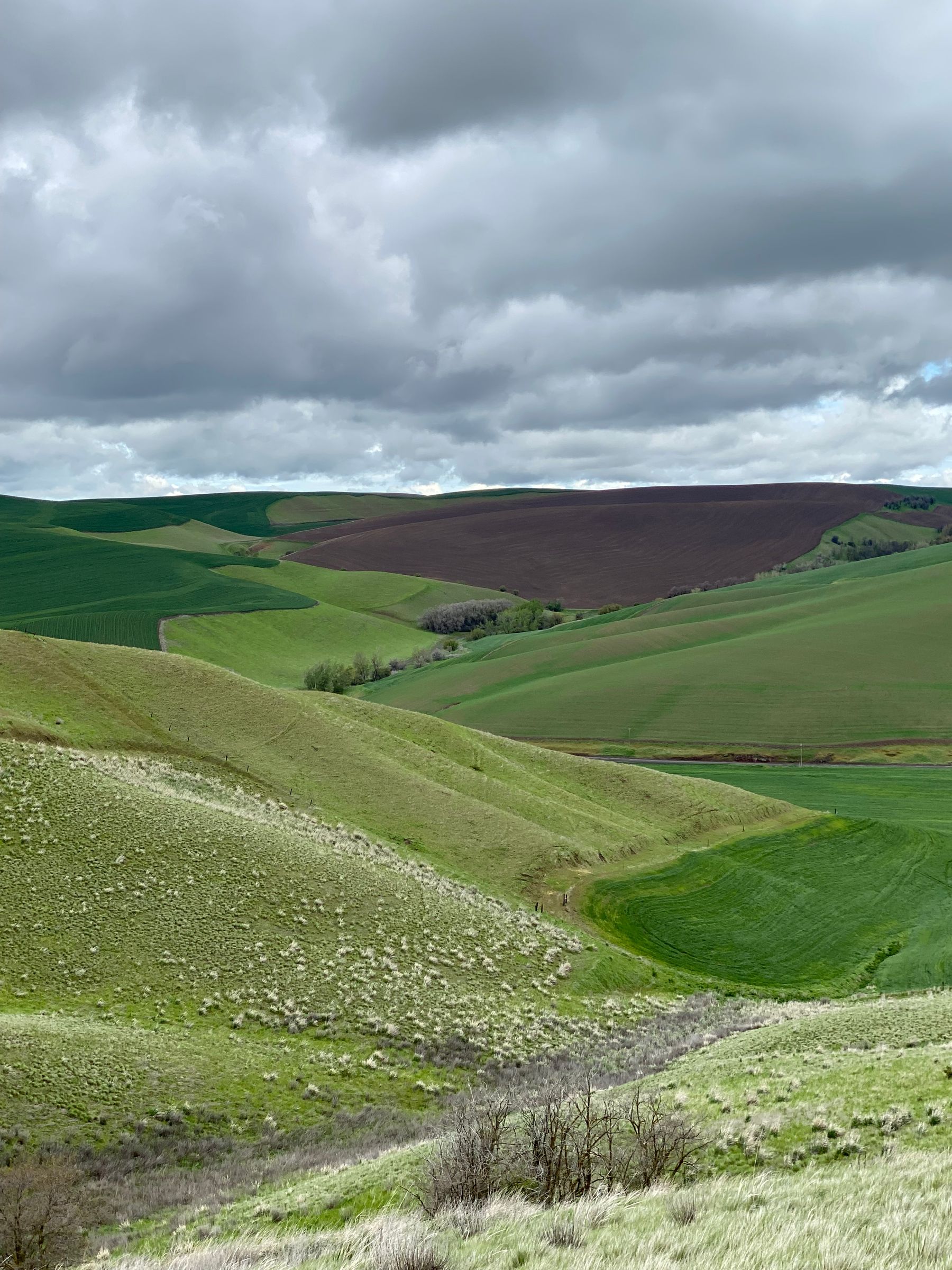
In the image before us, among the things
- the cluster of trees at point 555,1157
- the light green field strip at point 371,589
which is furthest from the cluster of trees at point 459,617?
the cluster of trees at point 555,1157

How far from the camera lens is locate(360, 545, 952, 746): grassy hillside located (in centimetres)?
9331

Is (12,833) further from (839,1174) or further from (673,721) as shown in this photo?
(673,721)

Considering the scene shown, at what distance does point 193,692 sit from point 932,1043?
45171mm

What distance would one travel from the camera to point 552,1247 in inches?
416

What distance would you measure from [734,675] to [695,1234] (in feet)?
319

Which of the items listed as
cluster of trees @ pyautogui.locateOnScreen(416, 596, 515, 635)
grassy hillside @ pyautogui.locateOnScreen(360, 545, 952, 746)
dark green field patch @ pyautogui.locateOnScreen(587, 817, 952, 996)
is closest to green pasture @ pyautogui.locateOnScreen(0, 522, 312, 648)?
cluster of trees @ pyautogui.locateOnScreen(416, 596, 515, 635)

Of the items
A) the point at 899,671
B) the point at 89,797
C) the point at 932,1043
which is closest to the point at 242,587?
the point at 899,671

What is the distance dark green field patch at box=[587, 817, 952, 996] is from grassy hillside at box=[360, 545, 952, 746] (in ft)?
119

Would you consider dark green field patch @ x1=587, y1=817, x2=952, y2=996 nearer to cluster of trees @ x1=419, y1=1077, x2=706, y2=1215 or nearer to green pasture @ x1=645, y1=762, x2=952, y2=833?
green pasture @ x1=645, y1=762, x2=952, y2=833

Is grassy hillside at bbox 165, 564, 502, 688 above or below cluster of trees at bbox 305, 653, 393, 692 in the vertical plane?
above

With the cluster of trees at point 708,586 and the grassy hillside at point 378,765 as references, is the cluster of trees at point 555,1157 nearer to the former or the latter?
the grassy hillside at point 378,765

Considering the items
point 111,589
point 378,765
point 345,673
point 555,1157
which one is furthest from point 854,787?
point 111,589

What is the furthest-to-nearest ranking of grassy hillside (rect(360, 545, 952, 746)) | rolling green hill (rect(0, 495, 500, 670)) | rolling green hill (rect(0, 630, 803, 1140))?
1. rolling green hill (rect(0, 495, 500, 670))
2. grassy hillside (rect(360, 545, 952, 746))
3. rolling green hill (rect(0, 630, 803, 1140))

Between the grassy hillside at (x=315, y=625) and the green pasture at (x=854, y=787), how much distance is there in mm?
62875
